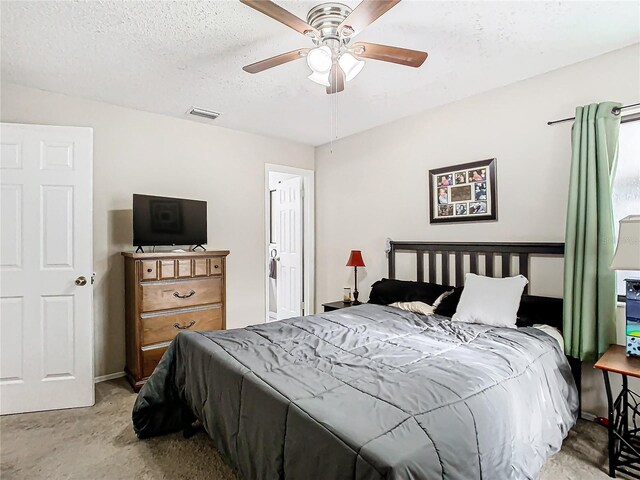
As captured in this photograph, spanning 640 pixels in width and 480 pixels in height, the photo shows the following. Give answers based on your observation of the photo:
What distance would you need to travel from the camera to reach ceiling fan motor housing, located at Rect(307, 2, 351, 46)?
181cm

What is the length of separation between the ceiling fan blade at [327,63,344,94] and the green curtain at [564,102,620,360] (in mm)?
1650

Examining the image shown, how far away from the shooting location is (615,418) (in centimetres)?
218

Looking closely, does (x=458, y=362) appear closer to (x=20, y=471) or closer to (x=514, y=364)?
(x=514, y=364)

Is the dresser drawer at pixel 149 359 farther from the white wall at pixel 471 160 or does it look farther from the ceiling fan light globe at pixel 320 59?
the ceiling fan light globe at pixel 320 59

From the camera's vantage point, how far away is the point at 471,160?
10.4 ft

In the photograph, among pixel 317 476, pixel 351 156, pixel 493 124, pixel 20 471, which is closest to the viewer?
pixel 317 476

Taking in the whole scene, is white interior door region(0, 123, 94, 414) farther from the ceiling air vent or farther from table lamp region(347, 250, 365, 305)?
table lamp region(347, 250, 365, 305)

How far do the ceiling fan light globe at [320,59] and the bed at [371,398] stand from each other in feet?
5.07

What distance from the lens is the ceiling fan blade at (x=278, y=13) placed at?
148cm

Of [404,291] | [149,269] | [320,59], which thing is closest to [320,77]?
[320,59]

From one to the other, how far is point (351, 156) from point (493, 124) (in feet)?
5.66

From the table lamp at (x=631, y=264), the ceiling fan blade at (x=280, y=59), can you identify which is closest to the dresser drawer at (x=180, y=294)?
the ceiling fan blade at (x=280, y=59)

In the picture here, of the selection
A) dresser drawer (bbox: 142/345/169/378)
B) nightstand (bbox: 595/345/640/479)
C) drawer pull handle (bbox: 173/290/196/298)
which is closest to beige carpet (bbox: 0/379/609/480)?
nightstand (bbox: 595/345/640/479)

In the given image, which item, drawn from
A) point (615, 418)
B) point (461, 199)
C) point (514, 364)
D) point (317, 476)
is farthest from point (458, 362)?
point (461, 199)
